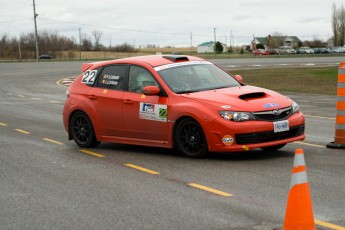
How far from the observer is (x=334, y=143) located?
10.2 meters

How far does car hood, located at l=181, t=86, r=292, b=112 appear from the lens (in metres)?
8.97

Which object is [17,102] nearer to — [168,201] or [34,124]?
[34,124]

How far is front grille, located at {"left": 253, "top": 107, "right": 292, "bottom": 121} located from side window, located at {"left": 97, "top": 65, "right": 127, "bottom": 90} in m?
2.63

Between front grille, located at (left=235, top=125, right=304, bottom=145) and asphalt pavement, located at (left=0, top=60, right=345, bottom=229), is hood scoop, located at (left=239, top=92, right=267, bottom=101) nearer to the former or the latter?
front grille, located at (left=235, top=125, right=304, bottom=145)

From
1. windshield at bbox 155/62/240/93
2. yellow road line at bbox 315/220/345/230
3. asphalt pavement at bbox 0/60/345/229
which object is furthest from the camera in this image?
windshield at bbox 155/62/240/93

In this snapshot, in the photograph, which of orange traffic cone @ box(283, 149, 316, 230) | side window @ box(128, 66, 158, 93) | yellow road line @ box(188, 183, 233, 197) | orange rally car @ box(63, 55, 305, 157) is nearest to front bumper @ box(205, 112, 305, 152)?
orange rally car @ box(63, 55, 305, 157)

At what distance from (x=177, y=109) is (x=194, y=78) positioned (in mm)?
918

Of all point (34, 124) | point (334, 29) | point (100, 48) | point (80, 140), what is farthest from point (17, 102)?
point (334, 29)

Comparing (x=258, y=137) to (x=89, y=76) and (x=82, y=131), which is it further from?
(x=89, y=76)

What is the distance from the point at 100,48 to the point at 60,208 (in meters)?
140

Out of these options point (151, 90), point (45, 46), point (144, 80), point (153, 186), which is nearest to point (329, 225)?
point (153, 186)

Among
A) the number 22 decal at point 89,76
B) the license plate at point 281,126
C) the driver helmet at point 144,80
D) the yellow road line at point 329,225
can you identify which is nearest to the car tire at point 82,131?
the number 22 decal at point 89,76

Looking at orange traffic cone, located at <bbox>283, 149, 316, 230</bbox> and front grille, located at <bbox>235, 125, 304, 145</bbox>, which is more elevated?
orange traffic cone, located at <bbox>283, 149, 316, 230</bbox>

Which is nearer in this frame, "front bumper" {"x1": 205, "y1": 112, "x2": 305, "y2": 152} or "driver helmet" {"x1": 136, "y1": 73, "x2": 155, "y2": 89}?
"front bumper" {"x1": 205, "y1": 112, "x2": 305, "y2": 152}
